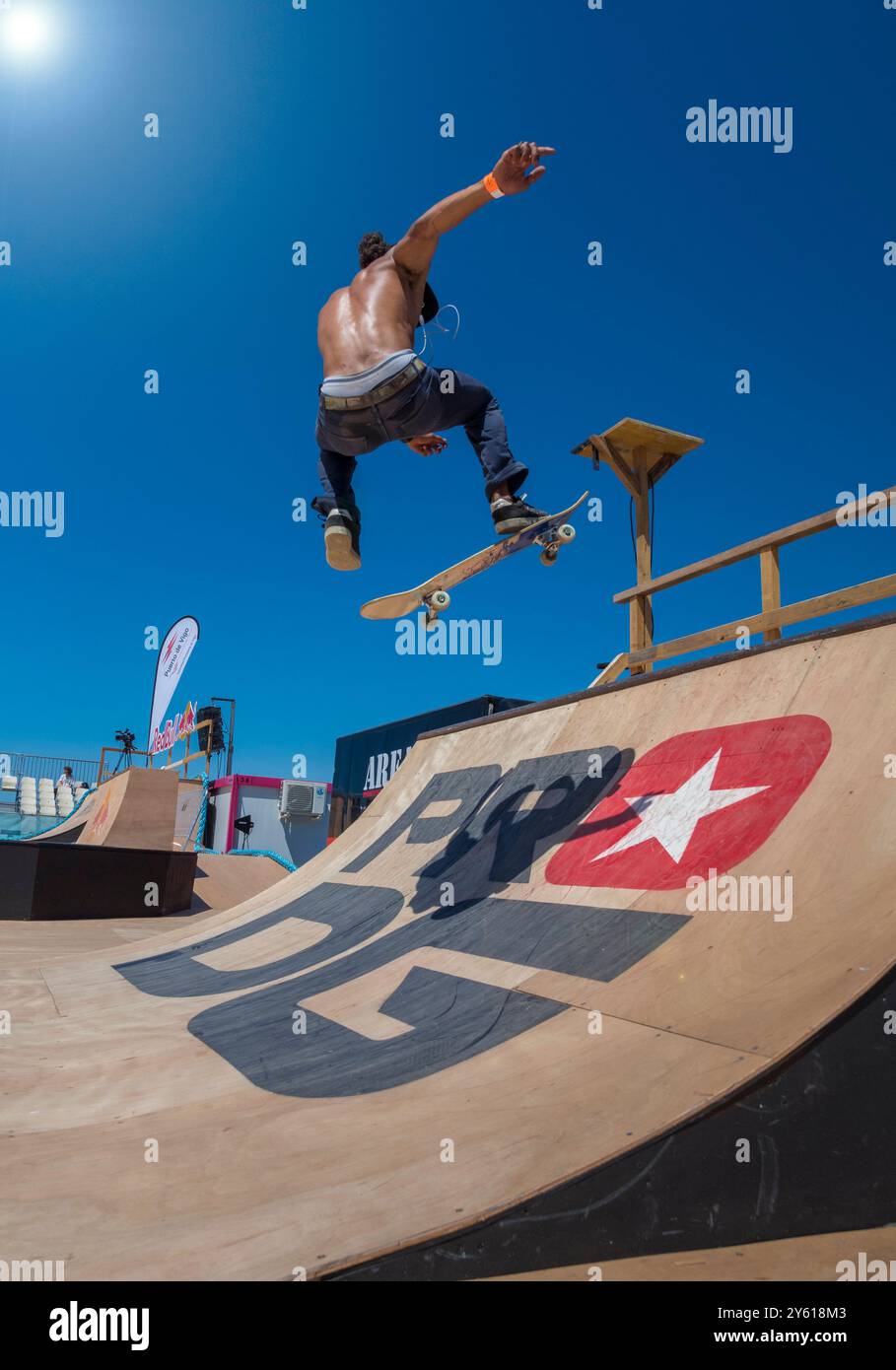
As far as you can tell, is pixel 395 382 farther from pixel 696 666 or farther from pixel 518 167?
pixel 696 666

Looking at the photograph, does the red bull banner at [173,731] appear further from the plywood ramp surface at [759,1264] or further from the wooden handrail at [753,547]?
the plywood ramp surface at [759,1264]

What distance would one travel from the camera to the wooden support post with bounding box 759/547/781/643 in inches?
254

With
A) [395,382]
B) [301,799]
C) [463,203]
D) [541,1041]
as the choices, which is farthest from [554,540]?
[301,799]

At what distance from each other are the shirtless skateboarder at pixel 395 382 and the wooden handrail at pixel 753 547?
93.3 inches

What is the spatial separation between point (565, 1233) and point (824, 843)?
5.74ft

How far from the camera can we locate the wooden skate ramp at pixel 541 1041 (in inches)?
73.0

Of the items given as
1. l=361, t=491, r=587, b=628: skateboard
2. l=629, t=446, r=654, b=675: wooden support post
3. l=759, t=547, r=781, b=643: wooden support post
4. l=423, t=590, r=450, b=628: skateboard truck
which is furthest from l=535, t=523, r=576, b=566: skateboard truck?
l=629, t=446, r=654, b=675: wooden support post

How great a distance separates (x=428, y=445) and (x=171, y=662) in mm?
22600

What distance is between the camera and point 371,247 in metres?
5.14

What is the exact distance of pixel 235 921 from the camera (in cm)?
689

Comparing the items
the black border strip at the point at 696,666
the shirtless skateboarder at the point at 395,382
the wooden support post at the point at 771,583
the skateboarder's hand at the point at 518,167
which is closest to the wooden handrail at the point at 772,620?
the wooden support post at the point at 771,583
